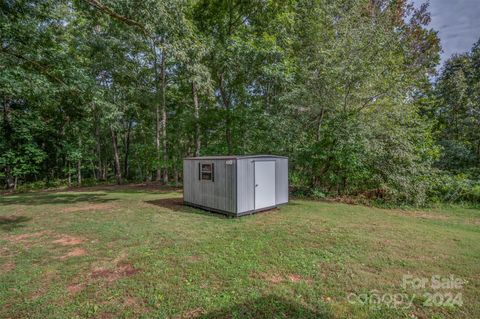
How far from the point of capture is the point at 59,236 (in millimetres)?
4711

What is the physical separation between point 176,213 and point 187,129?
660cm

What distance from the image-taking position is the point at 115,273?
3211 mm

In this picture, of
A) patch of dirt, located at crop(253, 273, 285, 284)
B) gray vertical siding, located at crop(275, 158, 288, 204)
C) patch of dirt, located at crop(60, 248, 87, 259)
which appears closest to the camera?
patch of dirt, located at crop(253, 273, 285, 284)

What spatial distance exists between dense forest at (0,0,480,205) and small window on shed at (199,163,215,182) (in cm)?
372

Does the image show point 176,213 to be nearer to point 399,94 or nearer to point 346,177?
point 346,177

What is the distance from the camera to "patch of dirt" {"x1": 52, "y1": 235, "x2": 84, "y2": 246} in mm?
4328

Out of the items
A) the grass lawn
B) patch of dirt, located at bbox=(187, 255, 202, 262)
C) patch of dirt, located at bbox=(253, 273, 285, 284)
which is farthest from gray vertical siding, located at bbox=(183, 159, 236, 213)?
patch of dirt, located at bbox=(253, 273, 285, 284)

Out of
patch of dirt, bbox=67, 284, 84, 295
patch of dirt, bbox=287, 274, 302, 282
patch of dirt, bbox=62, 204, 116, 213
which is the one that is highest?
patch of dirt, bbox=62, 204, 116, 213

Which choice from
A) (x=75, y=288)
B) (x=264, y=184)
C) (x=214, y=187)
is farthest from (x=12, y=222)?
(x=264, y=184)

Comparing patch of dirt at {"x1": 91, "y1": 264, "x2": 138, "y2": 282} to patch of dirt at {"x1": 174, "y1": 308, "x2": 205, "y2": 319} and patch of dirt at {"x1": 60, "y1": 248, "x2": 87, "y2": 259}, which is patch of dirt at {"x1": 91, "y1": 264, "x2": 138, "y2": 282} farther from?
patch of dirt at {"x1": 174, "y1": 308, "x2": 205, "y2": 319}

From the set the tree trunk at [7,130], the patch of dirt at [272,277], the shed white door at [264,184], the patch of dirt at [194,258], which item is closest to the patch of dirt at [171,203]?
the shed white door at [264,184]

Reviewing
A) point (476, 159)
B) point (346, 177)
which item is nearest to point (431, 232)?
point (346, 177)

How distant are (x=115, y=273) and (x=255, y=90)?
10384 mm

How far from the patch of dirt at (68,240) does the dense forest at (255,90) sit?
4624 mm
